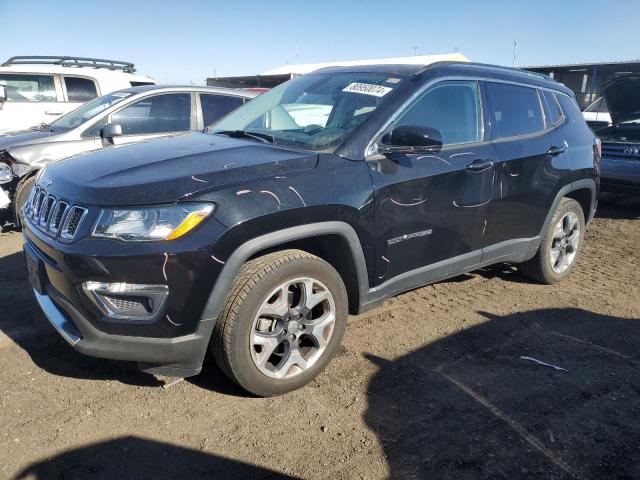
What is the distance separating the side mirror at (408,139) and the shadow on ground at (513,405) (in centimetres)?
133

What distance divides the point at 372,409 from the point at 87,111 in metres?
5.58

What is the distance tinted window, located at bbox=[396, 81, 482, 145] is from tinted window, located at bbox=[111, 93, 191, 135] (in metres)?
3.88

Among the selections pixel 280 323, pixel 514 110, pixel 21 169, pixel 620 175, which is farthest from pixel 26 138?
pixel 620 175

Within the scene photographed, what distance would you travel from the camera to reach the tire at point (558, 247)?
15.0 feet

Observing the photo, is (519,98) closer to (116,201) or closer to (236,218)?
(236,218)

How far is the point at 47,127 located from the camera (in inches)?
259

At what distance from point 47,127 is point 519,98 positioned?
220 inches

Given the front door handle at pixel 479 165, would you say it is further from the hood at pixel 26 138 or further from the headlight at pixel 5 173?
the headlight at pixel 5 173

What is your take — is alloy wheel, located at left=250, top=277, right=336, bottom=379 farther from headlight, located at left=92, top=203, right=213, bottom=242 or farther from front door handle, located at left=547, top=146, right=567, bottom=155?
front door handle, located at left=547, top=146, right=567, bottom=155

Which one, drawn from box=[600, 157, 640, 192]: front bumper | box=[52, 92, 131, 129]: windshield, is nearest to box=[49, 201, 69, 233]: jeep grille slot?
box=[52, 92, 131, 129]: windshield

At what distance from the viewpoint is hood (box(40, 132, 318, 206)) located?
250 centimetres

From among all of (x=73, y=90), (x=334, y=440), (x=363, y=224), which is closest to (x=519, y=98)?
(x=363, y=224)

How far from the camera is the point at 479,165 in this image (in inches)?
144

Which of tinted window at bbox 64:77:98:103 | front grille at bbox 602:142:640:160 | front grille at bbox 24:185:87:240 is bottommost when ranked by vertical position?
front grille at bbox 602:142:640:160
